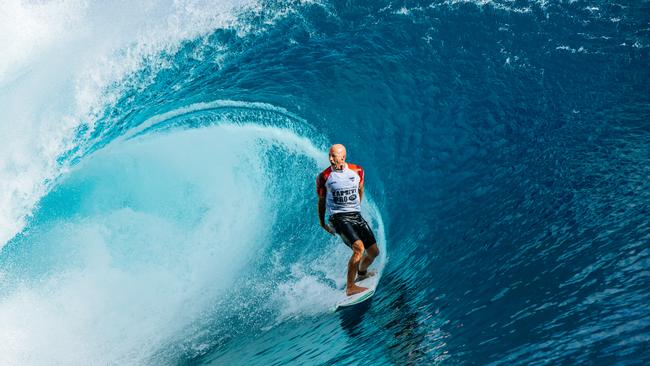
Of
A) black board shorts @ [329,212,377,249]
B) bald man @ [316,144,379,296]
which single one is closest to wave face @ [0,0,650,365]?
bald man @ [316,144,379,296]

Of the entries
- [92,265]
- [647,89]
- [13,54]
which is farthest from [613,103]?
[13,54]

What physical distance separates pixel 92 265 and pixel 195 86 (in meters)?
3.46

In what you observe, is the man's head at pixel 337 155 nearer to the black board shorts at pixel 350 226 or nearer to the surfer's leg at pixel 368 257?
the black board shorts at pixel 350 226

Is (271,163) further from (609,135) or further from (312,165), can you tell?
(609,135)

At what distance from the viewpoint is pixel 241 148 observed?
9.87 meters

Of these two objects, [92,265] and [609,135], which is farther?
→ [92,265]

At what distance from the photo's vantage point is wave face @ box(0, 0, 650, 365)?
19.1 ft

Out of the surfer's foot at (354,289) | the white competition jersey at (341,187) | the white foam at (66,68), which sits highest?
the white foam at (66,68)

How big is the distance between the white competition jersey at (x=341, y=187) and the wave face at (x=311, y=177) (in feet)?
3.77

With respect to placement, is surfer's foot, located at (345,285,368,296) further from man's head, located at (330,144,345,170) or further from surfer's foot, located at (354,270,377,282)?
man's head, located at (330,144,345,170)

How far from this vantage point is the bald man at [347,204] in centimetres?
630

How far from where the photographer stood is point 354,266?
6.62 metres

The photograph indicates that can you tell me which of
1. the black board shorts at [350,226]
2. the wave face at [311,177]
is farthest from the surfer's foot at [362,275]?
the black board shorts at [350,226]

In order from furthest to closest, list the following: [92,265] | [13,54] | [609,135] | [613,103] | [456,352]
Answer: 1. [13,54]
2. [92,265]
3. [613,103]
4. [609,135]
5. [456,352]
